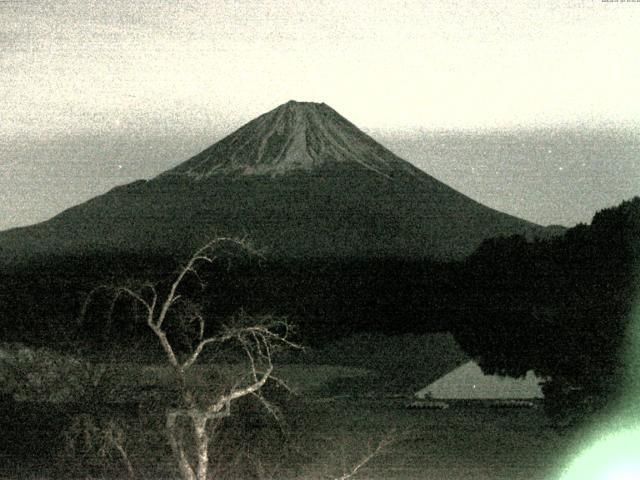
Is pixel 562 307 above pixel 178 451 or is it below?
below

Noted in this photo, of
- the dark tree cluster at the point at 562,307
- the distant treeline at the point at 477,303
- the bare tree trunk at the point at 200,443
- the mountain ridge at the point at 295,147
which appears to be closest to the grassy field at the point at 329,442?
the dark tree cluster at the point at 562,307

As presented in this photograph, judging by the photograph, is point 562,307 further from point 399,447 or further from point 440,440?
point 399,447

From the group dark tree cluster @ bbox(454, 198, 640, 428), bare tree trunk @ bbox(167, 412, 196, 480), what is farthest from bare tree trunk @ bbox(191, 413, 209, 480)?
dark tree cluster @ bbox(454, 198, 640, 428)

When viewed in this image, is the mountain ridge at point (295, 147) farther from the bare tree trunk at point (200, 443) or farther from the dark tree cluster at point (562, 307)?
the bare tree trunk at point (200, 443)

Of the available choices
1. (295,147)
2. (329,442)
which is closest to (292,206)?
(295,147)

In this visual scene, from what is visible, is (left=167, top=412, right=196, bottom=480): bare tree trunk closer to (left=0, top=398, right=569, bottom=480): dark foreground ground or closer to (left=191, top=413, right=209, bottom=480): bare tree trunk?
(left=191, top=413, right=209, bottom=480): bare tree trunk

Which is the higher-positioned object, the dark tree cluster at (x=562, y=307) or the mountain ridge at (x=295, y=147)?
the mountain ridge at (x=295, y=147)
